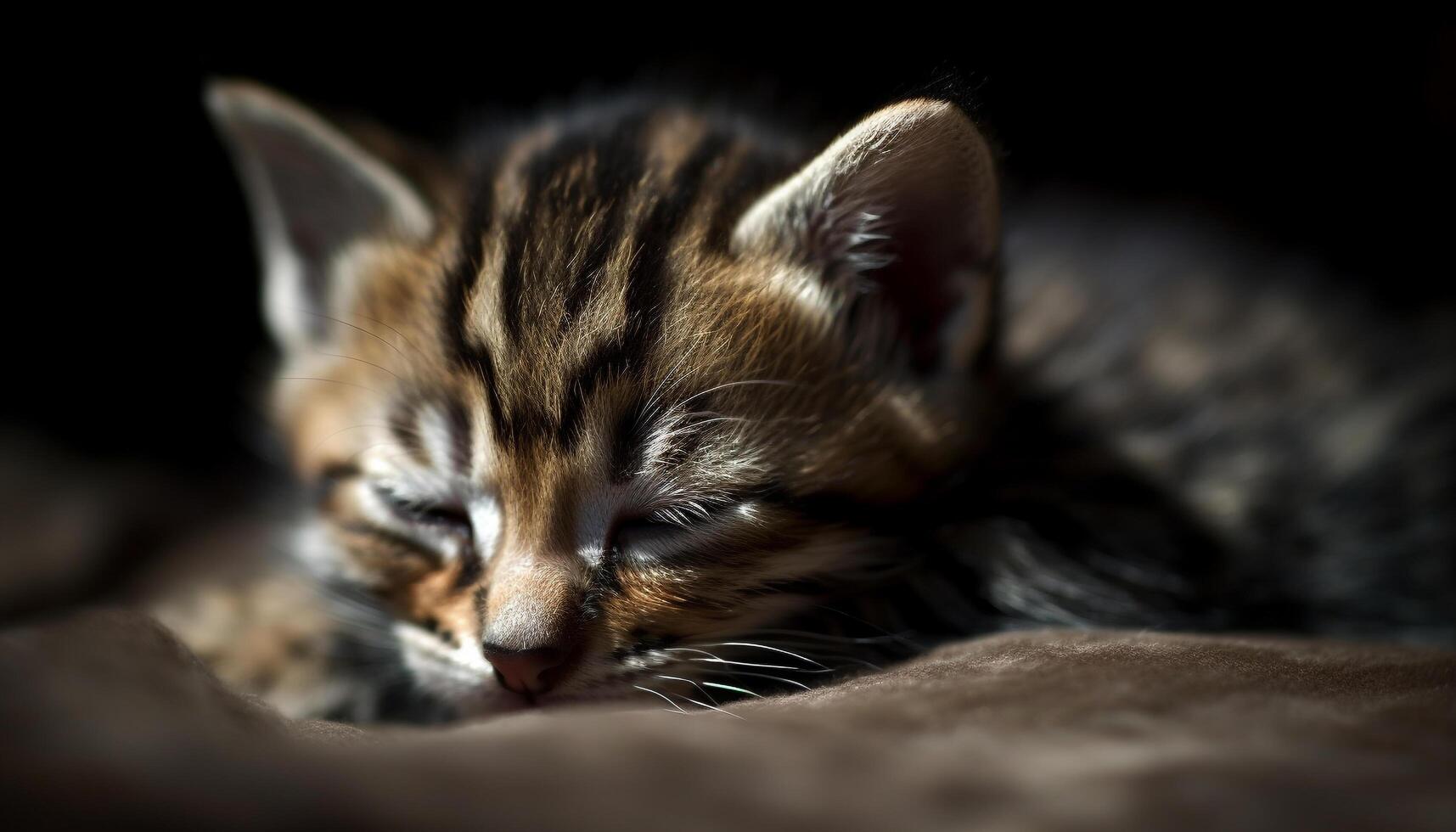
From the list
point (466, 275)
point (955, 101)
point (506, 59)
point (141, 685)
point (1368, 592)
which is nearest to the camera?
point (141, 685)

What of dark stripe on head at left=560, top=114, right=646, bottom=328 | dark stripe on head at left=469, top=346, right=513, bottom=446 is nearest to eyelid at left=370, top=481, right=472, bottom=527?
dark stripe on head at left=469, top=346, right=513, bottom=446

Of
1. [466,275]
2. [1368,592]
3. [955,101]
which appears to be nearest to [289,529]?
[466,275]

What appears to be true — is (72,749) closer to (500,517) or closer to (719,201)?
(500,517)

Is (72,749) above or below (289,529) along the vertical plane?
below

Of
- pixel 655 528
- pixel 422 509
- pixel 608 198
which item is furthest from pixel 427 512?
pixel 608 198

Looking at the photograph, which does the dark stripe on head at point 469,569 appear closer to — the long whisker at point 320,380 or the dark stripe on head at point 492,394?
the dark stripe on head at point 492,394

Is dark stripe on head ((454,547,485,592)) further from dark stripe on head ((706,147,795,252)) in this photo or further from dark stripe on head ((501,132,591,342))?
dark stripe on head ((706,147,795,252))

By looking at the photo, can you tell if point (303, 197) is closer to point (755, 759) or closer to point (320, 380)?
point (320, 380)
